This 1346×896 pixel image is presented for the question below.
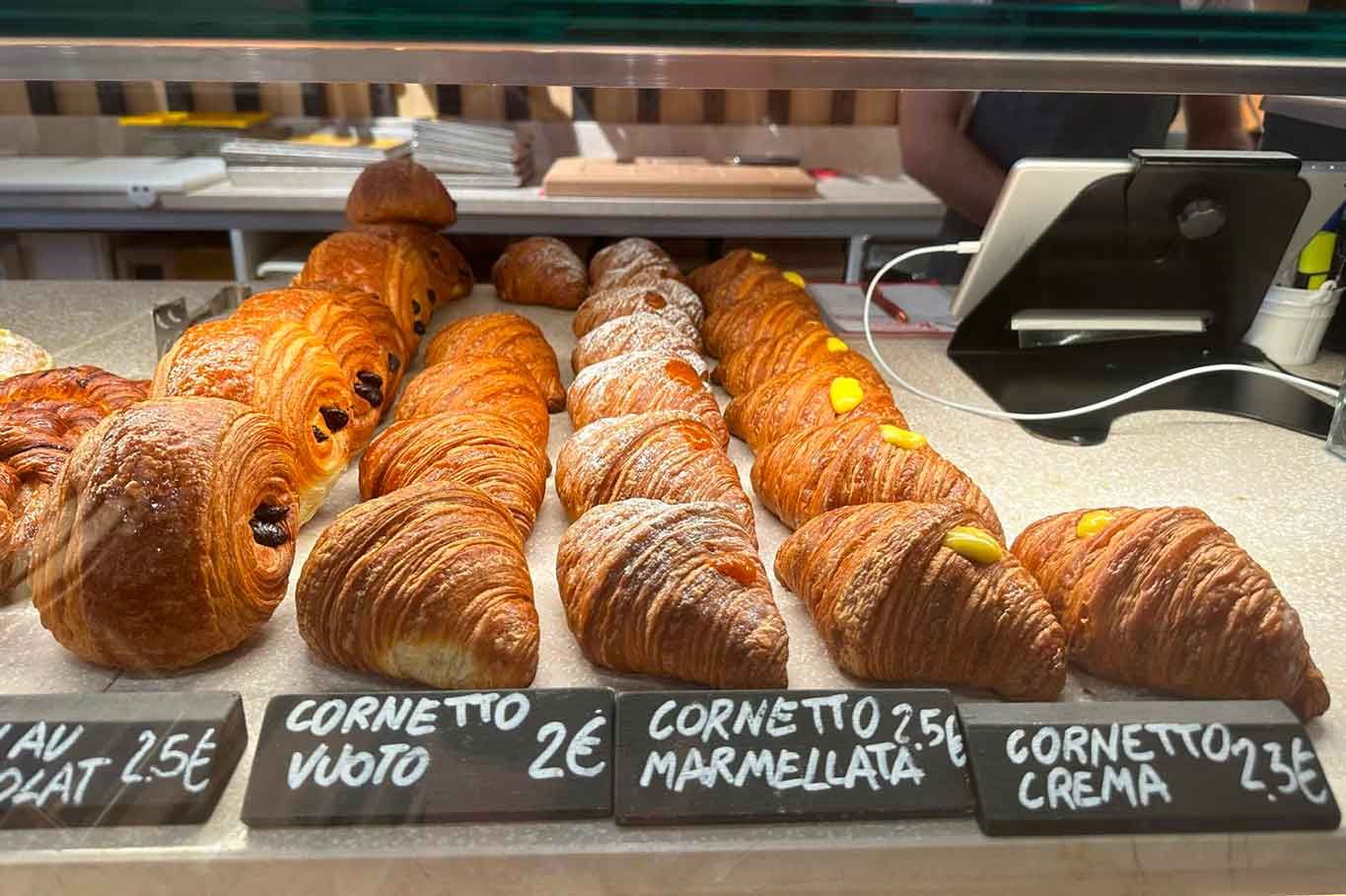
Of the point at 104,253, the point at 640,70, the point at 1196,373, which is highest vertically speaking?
the point at 640,70

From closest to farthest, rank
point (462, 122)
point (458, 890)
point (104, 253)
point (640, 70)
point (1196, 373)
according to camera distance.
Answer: point (458, 890) < point (640, 70) < point (1196, 373) < point (104, 253) < point (462, 122)

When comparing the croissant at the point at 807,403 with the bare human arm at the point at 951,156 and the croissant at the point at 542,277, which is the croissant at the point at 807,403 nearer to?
the croissant at the point at 542,277

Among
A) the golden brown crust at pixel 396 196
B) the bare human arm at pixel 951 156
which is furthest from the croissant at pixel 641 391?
the bare human arm at pixel 951 156

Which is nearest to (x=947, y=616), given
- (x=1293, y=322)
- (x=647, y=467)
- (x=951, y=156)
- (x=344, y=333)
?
(x=647, y=467)

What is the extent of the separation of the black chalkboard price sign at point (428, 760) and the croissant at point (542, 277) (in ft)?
4.12

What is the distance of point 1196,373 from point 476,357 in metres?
1.03

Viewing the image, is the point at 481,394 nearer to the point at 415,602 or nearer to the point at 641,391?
the point at 641,391

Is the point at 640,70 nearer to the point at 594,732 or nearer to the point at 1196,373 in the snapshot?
the point at 594,732

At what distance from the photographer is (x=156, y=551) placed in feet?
2.52

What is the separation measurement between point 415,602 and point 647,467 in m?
0.32

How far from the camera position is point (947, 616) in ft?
A: 2.67

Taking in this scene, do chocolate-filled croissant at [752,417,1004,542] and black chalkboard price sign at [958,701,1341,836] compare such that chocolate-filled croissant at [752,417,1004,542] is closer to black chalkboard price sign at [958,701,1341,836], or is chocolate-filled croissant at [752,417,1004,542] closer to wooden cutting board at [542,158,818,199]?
black chalkboard price sign at [958,701,1341,836]

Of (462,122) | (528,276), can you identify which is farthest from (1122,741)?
(462,122)

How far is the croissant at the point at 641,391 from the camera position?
122 cm
